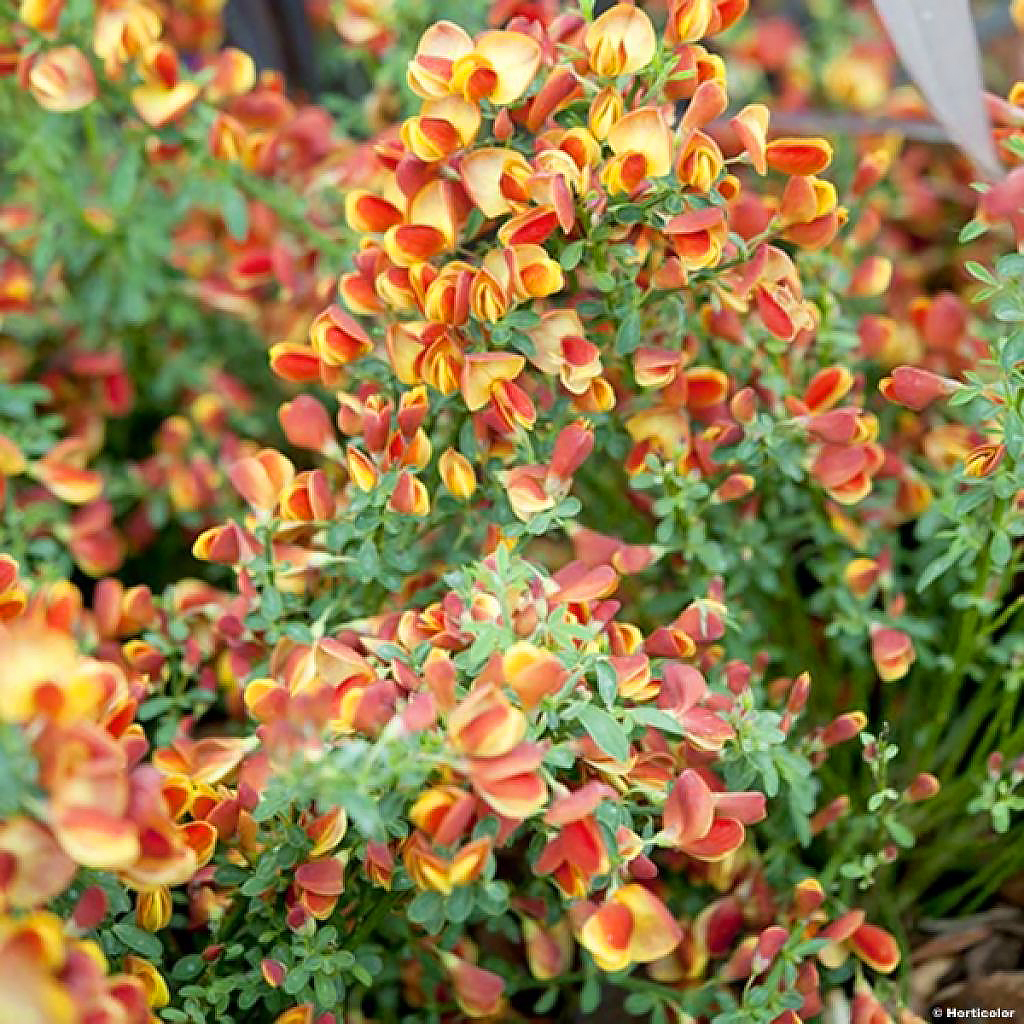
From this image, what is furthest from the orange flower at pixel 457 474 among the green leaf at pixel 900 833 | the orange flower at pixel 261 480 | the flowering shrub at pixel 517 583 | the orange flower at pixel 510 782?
the green leaf at pixel 900 833

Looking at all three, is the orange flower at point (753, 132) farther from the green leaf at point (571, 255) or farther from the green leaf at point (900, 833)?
the green leaf at point (900, 833)

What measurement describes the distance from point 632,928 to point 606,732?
10 cm

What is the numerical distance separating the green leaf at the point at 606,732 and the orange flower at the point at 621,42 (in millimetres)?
353

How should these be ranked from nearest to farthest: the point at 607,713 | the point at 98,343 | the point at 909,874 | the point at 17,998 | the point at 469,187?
the point at 17,998 → the point at 607,713 → the point at 469,187 → the point at 909,874 → the point at 98,343

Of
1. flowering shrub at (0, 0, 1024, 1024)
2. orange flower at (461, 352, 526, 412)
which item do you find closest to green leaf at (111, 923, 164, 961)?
flowering shrub at (0, 0, 1024, 1024)

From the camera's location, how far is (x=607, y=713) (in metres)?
0.63

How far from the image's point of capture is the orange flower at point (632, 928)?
2.00ft

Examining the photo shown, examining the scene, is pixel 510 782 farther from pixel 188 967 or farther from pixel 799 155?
pixel 799 155

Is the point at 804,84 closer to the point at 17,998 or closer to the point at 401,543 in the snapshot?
the point at 401,543

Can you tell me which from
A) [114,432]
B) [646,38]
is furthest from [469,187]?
[114,432]

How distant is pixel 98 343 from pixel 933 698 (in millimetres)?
793

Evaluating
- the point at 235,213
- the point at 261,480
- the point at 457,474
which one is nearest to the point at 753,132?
the point at 457,474

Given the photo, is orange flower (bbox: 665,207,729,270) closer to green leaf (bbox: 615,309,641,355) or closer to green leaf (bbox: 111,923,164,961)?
green leaf (bbox: 615,309,641,355)

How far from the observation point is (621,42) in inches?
28.4
